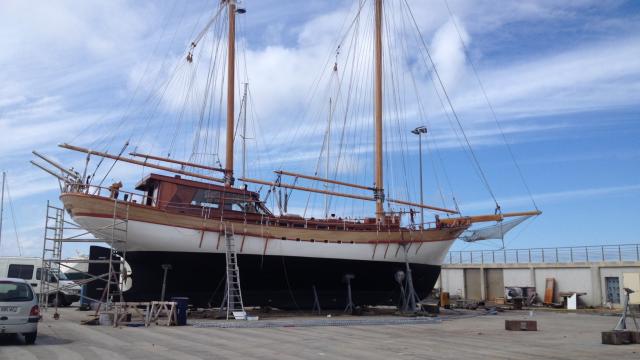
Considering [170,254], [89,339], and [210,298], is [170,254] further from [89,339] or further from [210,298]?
[89,339]

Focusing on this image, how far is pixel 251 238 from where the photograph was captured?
22453mm

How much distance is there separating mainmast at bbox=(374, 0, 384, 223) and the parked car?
688 inches

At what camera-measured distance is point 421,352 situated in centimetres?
1161

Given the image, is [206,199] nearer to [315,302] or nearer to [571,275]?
[315,302]

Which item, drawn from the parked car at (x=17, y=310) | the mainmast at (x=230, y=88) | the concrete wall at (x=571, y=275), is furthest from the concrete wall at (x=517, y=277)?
the parked car at (x=17, y=310)

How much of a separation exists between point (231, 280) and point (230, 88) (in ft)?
32.5

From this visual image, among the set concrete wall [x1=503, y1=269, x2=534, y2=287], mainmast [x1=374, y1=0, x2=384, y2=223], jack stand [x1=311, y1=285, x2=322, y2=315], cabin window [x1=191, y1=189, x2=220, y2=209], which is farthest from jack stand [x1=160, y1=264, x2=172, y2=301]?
concrete wall [x1=503, y1=269, x2=534, y2=287]

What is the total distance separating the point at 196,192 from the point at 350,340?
36.1 feet

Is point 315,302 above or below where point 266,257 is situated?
below

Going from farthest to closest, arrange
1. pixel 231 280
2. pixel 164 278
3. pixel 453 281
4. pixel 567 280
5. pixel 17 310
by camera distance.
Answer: pixel 453 281, pixel 567 280, pixel 164 278, pixel 231 280, pixel 17 310

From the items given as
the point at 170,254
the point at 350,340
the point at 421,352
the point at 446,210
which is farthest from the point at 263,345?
the point at 446,210

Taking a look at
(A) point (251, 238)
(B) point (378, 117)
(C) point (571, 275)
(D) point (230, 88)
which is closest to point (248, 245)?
(A) point (251, 238)

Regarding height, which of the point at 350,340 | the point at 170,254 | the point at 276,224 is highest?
the point at 276,224

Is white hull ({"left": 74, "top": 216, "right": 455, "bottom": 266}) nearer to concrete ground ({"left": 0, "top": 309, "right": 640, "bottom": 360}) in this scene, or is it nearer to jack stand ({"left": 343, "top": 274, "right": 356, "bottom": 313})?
jack stand ({"left": 343, "top": 274, "right": 356, "bottom": 313})
